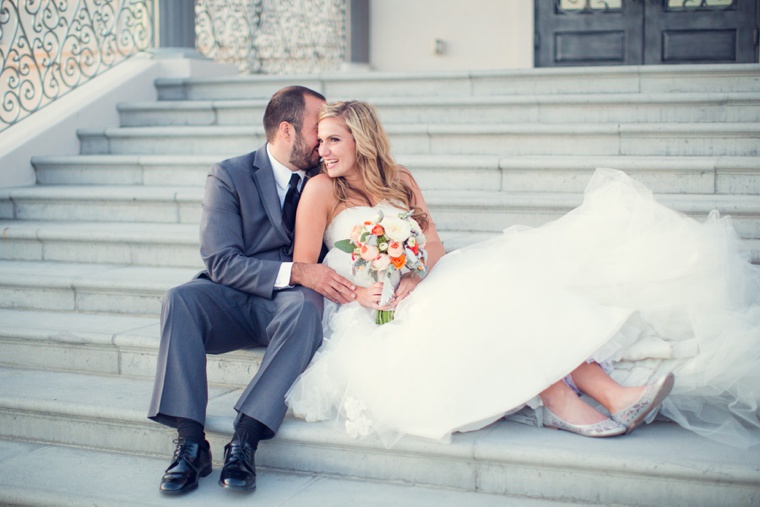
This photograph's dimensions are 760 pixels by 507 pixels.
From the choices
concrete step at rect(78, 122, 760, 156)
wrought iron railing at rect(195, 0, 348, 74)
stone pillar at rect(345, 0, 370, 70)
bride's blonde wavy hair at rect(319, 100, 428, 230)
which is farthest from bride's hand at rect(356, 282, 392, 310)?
wrought iron railing at rect(195, 0, 348, 74)

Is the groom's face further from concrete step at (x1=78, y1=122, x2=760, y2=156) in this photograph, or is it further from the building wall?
the building wall

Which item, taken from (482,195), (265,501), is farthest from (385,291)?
(482,195)

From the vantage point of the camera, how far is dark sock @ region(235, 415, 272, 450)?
3.12m

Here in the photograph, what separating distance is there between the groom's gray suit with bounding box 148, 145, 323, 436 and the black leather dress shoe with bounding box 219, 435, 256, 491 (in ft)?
0.42

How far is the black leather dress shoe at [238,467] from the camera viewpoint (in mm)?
3004

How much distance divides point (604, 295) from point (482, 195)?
179 centimetres

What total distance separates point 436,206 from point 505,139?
93 cm

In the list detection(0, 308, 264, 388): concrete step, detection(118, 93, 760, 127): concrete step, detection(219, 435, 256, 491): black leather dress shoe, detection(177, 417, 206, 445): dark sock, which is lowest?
detection(219, 435, 256, 491): black leather dress shoe

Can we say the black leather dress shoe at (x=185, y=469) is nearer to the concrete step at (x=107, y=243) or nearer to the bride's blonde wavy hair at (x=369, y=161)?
the bride's blonde wavy hair at (x=369, y=161)

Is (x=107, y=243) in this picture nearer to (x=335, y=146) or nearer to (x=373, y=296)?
(x=335, y=146)

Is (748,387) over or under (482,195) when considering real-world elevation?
under

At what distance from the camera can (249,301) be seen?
3.61m

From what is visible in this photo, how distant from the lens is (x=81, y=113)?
6.42 meters

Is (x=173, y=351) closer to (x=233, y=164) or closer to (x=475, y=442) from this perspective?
(x=233, y=164)
